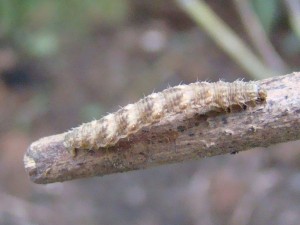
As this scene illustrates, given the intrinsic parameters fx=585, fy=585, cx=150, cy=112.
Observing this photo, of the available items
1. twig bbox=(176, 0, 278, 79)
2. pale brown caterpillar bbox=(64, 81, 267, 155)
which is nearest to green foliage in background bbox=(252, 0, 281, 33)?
twig bbox=(176, 0, 278, 79)

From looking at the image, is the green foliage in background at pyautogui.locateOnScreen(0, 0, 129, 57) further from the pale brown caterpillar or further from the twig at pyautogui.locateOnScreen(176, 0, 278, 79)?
the pale brown caterpillar

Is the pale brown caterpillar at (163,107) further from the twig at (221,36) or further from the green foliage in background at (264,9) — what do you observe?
the green foliage in background at (264,9)

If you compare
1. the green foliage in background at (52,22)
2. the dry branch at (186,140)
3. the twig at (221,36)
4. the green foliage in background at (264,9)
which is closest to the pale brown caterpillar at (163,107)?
the dry branch at (186,140)

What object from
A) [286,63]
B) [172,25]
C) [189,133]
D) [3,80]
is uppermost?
[172,25]

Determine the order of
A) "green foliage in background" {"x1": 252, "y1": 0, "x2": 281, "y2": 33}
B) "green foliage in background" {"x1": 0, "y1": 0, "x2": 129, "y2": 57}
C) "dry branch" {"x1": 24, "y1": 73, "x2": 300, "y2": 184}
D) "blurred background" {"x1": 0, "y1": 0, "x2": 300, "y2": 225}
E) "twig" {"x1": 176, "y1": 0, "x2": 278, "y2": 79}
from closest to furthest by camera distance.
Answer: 1. "dry branch" {"x1": 24, "y1": 73, "x2": 300, "y2": 184}
2. "twig" {"x1": 176, "y1": 0, "x2": 278, "y2": 79}
3. "green foliage in background" {"x1": 252, "y1": 0, "x2": 281, "y2": 33}
4. "blurred background" {"x1": 0, "y1": 0, "x2": 300, "y2": 225}
5. "green foliage in background" {"x1": 0, "y1": 0, "x2": 129, "y2": 57}

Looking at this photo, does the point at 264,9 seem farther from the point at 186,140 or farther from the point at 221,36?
the point at 186,140

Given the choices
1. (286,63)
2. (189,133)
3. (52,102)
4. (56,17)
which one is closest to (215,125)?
(189,133)

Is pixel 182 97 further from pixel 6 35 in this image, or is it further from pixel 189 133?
pixel 6 35
